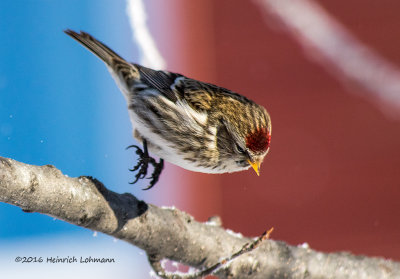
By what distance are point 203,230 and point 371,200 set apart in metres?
1.76

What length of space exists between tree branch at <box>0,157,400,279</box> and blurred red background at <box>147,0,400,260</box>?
4.28 ft

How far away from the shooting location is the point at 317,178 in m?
2.63

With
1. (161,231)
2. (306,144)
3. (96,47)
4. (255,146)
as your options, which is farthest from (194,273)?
(306,144)

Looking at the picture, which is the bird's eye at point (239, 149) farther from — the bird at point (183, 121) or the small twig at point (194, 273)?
the small twig at point (194, 273)

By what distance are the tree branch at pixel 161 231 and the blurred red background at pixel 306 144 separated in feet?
4.28

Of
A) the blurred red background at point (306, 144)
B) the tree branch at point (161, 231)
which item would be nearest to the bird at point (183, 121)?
the tree branch at point (161, 231)

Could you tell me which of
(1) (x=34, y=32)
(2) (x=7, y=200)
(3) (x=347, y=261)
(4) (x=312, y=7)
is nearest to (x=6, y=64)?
(1) (x=34, y=32)

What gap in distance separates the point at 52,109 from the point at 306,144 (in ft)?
5.66

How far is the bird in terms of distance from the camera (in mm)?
1193

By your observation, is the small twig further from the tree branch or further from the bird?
the bird

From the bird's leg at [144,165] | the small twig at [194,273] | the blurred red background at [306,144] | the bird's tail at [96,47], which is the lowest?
the small twig at [194,273]

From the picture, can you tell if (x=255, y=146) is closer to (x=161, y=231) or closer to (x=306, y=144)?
(x=161, y=231)

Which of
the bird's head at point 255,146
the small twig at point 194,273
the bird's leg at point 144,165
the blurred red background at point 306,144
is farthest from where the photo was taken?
the blurred red background at point 306,144

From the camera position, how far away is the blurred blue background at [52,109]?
99 centimetres
